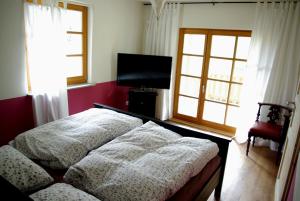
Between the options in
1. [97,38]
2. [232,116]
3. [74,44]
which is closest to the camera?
[74,44]

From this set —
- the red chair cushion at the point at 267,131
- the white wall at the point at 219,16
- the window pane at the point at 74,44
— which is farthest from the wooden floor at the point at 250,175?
the window pane at the point at 74,44

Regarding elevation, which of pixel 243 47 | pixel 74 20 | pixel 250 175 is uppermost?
pixel 74 20

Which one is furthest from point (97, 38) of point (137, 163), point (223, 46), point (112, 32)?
point (137, 163)

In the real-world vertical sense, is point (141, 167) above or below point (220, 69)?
below

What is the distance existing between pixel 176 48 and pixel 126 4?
1.30 metres

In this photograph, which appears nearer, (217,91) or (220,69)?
(220,69)

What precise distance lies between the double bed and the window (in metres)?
1.60

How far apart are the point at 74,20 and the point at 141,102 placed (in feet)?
6.17

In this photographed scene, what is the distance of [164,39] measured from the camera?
477cm

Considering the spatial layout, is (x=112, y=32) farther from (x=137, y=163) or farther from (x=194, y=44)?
(x=137, y=163)

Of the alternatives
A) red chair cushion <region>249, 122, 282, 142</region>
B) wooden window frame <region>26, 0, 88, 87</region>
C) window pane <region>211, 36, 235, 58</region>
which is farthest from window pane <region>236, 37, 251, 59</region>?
wooden window frame <region>26, 0, 88, 87</region>

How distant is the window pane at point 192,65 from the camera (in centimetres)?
474

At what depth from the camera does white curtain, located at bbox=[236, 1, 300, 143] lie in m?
3.63

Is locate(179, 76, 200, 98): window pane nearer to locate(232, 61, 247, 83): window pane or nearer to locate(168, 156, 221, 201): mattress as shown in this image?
locate(232, 61, 247, 83): window pane
